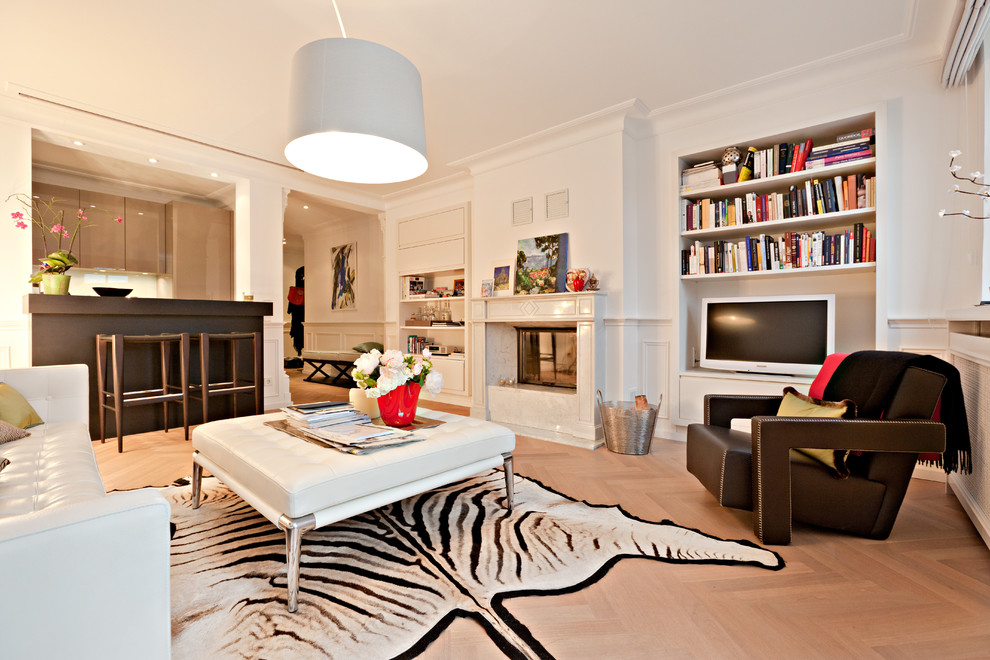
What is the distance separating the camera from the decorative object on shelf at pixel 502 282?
14.8 ft

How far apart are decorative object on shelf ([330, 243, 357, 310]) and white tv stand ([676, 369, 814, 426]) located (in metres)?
5.22

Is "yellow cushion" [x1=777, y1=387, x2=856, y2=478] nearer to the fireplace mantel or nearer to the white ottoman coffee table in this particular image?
the white ottoman coffee table

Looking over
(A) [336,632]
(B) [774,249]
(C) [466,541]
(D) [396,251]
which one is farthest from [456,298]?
(A) [336,632]

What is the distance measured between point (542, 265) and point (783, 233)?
6.30 ft

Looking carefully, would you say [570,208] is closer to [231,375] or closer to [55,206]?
[231,375]

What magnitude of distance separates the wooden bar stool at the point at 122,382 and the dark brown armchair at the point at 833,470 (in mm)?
3914

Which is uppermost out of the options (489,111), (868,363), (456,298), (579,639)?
(489,111)

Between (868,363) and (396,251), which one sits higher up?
(396,251)

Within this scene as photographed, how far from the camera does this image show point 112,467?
3.08 m

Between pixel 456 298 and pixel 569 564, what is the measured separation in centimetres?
402

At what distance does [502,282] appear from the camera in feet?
14.9

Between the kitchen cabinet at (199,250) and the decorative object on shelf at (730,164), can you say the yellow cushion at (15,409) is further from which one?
the decorative object on shelf at (730,164)

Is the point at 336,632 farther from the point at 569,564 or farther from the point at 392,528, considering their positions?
the point at 569,564

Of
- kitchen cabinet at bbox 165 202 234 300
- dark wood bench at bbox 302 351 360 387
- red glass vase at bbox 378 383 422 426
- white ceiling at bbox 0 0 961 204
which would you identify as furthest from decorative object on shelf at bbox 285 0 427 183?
kitchen cabinet at bbox 165 202 234 300
